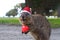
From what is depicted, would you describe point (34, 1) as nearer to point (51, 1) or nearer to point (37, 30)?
point (51, 1)

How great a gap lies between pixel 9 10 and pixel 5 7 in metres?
1.38

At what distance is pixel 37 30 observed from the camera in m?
4.00

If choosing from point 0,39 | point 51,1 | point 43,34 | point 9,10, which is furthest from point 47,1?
point 43,34

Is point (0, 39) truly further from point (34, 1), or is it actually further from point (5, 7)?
point (5, 7)

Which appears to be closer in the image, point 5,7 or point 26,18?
point 26,18

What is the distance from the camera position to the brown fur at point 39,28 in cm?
390

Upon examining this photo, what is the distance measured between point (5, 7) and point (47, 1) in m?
10.1

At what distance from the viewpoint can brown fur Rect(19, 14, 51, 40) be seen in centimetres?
390

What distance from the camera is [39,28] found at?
404 centimetres

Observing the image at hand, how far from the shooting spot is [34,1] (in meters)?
22.3

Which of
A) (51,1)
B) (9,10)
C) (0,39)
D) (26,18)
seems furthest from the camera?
(9,10)

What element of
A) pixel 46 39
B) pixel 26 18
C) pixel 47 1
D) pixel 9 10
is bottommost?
pixel 9 10

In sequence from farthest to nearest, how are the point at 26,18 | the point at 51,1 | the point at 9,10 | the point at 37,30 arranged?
1. the point at 9,10
2. the point at 51,1
3. the point at 37,30
4. the point at 26,18

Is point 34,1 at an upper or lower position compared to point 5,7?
upper
